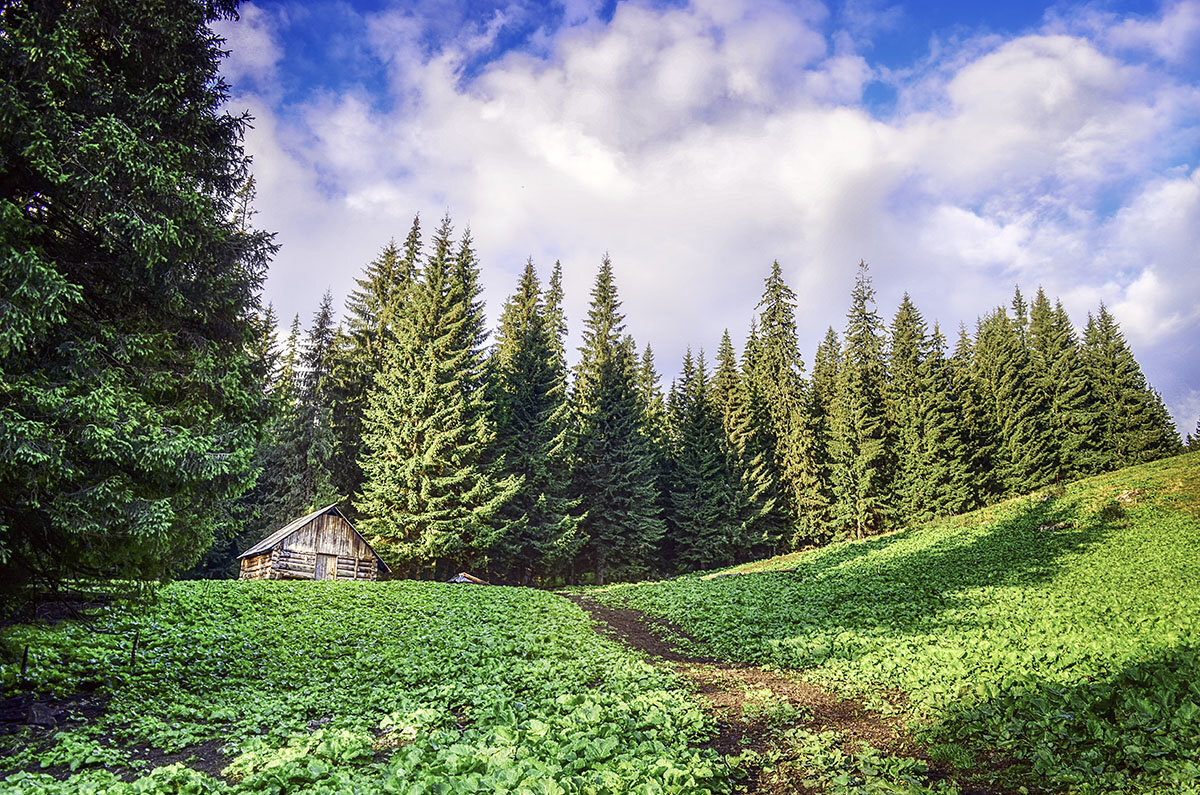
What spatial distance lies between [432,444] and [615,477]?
40.6ft

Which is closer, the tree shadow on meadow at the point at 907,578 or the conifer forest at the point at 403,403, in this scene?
the conifer forest at the point at 403,403

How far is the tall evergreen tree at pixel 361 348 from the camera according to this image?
3062cm

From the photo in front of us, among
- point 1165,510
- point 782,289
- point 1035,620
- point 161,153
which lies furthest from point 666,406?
point 161,153

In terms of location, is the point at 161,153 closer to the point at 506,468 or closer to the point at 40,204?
the point at 40,204

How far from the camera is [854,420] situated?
3744cm

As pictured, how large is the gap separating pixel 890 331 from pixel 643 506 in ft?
74.3

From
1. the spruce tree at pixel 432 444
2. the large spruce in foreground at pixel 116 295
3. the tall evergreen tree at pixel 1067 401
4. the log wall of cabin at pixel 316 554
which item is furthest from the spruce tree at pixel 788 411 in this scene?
the large spruce in foreground at pixel 116 295

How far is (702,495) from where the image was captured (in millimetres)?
37312

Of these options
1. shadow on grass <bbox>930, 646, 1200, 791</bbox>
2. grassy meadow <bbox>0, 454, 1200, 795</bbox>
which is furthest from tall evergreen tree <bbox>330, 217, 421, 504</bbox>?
shadow on grass <bbox>930, 646, 1200, 791</bbox>

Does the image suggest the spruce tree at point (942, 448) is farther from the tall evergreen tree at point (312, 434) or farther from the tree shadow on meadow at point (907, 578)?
the tall evergreen tree at point (312, 434)

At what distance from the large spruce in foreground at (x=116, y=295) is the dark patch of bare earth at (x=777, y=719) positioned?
24.9 feet

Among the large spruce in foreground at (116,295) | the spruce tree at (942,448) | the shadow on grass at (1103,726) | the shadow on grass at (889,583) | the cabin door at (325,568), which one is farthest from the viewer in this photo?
the spruce tree at (942,448)

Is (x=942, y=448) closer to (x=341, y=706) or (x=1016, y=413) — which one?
(x=1016, y=413)

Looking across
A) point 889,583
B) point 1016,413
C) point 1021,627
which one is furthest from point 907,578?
point 1016,413
